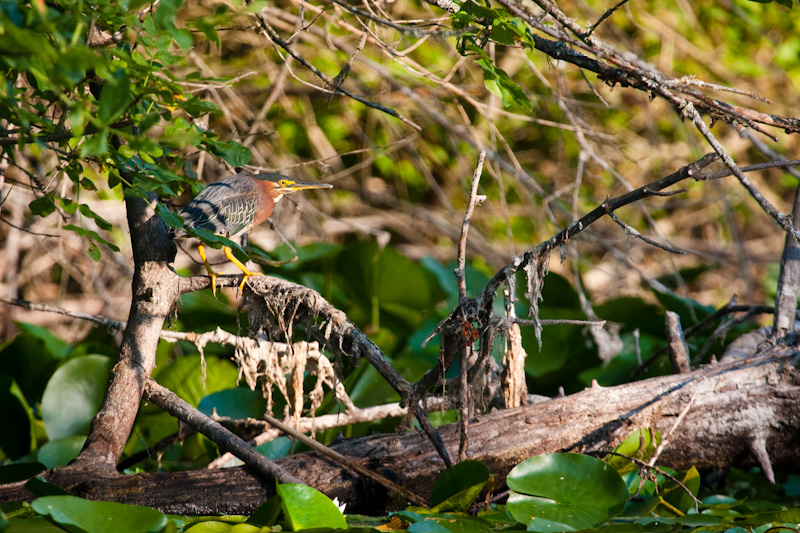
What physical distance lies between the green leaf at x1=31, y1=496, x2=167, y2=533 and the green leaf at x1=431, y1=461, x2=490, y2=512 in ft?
2.39

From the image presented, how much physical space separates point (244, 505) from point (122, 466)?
68 cm

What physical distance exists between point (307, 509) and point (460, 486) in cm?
44

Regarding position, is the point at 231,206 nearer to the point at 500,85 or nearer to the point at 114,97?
the point at 500,85

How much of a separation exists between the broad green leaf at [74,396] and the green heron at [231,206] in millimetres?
732

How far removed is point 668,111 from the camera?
5824 millimetres

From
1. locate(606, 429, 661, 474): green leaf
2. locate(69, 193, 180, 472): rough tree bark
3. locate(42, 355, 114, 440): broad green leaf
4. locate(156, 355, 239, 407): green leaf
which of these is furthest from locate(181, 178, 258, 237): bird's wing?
locate(606, 429, 661, 474): green leaf

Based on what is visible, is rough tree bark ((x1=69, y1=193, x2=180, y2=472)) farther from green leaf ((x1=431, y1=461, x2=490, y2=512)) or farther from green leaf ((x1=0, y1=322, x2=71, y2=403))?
green leaf ((x1=0, y1=322, x2=71, y2=403))

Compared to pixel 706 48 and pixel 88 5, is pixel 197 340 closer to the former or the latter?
pixel 88 5

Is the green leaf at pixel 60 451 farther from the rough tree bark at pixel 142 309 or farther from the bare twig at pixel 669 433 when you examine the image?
the bare twig at pixel 669 433

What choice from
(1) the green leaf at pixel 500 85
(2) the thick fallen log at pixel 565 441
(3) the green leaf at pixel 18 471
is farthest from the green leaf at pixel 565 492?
(3) the green leaf at pixel 18 471

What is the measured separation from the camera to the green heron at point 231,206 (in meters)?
2.34

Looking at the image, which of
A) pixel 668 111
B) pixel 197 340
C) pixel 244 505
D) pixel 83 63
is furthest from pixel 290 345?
pixel 668 111

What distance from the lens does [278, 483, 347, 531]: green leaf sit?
1.49m

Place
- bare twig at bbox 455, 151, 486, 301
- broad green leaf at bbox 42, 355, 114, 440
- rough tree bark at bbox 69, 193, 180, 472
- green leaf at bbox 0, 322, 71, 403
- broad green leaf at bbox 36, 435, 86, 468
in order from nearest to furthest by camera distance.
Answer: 1. bare twig at bbox 455, 151, 486, 301
2. rough tree bark at bbox 69, 193, 180, 472
3. broad green leaf at bbox 36, 435, 86, 468
4. broad green leaf at bbox 42, 355, 114, 440
5. green leaf at bbox 0, 322, 71, 403
